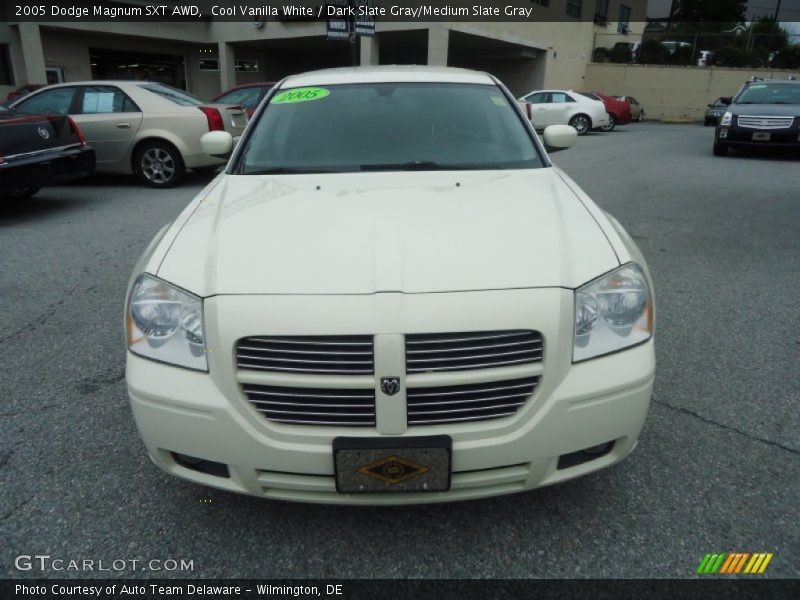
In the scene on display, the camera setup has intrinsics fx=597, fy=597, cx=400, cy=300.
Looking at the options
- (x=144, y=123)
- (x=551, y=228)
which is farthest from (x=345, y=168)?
(x=144, y=123)

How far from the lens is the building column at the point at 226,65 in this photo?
26656 millimetres

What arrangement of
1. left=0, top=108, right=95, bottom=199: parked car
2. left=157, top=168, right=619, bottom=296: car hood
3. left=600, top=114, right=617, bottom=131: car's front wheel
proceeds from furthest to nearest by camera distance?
left=600, top=114, right=617, bottom=131: car's front wheel < left=0, top=108, right=95, bottom=199: parked car < left=157, top=168, right=619, bottom=296: car hood

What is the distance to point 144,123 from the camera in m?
8.39

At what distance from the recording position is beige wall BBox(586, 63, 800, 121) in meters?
30.0

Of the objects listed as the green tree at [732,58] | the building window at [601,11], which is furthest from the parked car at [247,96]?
the building window at [601,11]

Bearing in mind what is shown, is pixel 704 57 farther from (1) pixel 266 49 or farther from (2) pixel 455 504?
(2) pixel 455 504

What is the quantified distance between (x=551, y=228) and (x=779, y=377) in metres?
1.88

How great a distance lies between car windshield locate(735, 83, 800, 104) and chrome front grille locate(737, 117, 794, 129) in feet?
2.30

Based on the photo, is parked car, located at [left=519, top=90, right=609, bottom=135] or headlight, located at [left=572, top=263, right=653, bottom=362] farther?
parked car, located at [left=519, top=90, right=609, bottom=135]

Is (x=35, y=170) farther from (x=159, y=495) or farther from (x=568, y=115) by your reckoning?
(x=568, y=115)

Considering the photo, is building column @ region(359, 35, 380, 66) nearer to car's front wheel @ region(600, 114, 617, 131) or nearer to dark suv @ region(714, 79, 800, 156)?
car's front wheel @ region(600, 114, 617, 131)

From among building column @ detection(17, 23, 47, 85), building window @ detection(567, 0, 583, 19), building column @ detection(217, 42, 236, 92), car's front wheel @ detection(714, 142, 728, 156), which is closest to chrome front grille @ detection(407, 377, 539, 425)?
car's front wheel @ detection(714, 142, 728, 156)

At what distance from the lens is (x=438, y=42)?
72.2 feet
